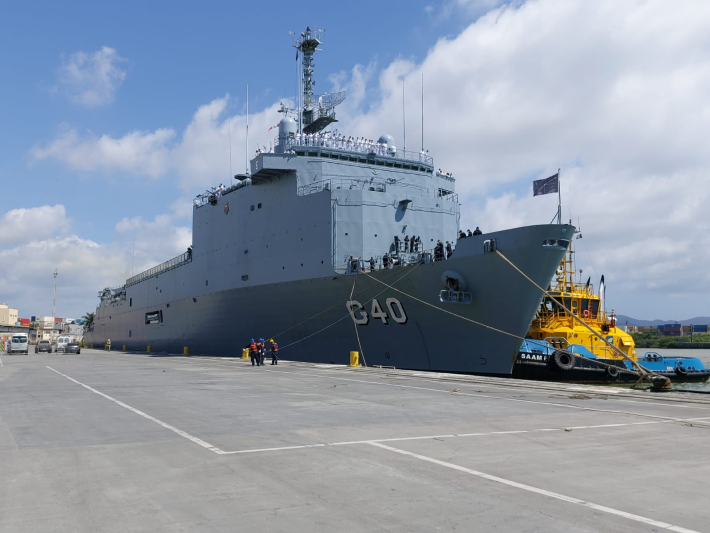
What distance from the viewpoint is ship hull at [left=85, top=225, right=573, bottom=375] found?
16.7 metres

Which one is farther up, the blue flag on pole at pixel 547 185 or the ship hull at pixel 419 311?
the blue flag on pole at pixel 547 185

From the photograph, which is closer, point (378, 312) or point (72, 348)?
point (378, 312)

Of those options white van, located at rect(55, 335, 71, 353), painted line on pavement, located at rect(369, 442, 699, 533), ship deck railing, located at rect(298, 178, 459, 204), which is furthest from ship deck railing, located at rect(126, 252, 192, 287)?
painted line on pavement, located at rect(369, 442, 699, 533)

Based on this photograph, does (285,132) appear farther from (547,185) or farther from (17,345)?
(17,345)

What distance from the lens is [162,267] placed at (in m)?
42.6

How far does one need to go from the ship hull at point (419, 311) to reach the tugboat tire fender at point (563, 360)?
14.5ft

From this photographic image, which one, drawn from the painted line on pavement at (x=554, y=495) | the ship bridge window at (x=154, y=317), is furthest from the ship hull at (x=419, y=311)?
the ship bridge window at (x=154, y=317)

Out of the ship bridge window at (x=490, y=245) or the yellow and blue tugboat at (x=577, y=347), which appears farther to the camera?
the yellow and blue tugboat at (x=577, y=347)

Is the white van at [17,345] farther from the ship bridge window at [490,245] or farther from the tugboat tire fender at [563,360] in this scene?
the ship bridge window at [490,245]

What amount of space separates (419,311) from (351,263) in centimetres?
339

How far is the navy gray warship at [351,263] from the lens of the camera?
17109mm

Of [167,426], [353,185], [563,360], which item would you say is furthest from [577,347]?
[167,426]

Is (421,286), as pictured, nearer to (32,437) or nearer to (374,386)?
(374,386)

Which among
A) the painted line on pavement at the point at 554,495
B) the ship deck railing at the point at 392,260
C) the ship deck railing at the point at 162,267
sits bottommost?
the painted line on pavement at the point at 554,495
